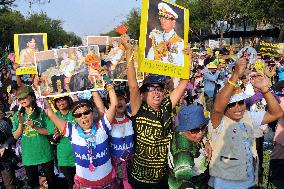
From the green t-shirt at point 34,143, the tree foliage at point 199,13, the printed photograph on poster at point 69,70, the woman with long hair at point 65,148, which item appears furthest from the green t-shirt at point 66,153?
the tree foliage at point 199,13

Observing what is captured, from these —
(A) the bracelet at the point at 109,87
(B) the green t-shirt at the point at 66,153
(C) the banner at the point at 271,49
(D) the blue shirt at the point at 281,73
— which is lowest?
(B) the green t-shirt at the point at 66,153

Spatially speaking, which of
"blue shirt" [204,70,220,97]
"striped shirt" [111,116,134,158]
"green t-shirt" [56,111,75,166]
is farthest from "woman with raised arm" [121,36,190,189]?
"blue shirt" [204,70,220,97]

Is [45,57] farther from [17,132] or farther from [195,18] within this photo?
[195,18]

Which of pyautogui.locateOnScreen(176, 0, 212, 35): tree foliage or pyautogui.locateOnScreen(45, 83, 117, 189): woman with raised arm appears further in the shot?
pyautogui.locateOnScreen(176, 0, 212, 35): tree foliage

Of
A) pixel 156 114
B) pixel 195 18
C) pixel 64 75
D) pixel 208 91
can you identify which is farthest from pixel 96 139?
pixel 195 18

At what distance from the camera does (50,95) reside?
15.8 ft

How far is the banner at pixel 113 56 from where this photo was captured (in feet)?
19.2

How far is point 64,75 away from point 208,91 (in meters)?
5.51

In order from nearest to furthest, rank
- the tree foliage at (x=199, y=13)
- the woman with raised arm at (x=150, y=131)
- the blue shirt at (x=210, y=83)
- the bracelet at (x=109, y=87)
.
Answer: the woman with raised arm at (x=150, y=131), the bracelet at (x=109, y=87), the blue shirt at (x=210, y=83), the tree foliage at (x=199, y=13)

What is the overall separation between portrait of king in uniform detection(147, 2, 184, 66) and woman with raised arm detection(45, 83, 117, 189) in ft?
2.10

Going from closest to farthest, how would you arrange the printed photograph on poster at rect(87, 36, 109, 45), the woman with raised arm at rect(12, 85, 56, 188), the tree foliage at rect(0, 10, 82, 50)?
1. the woman with raised arm at rect(12, 85, 56, 188)
2. the printed photograph on poster at rect(87, 36, 109, 45)
3. the tree foliage at rect(0, 10, 82, 50)

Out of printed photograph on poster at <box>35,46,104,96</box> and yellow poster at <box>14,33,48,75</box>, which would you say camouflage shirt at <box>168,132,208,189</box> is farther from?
yellow poster at <box>14,33,48,75</box>

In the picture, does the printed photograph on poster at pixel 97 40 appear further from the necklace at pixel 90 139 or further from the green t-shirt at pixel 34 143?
the necklace at pixel 90 139

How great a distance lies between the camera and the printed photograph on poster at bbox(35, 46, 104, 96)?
4.68 meters
